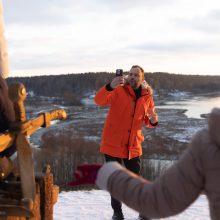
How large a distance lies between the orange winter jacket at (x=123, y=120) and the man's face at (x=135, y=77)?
0.05 meters

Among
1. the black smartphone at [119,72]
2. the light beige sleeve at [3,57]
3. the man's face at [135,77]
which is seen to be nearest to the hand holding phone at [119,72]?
the black smartphone at [119,72]

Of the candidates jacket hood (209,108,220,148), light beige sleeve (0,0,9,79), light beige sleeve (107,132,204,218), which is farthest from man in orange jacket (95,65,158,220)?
jacket hood (209,108,220,148)

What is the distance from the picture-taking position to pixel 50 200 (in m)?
2.49

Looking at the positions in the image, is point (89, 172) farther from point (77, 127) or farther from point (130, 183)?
point (77, 127)

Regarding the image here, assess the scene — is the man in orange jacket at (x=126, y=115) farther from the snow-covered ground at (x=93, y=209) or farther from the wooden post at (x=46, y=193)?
the wooden post at (x=46, y=193)

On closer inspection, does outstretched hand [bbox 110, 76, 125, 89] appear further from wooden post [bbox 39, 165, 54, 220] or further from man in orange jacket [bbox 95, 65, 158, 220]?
wooden post [bbox 39, 165, 54, 220]

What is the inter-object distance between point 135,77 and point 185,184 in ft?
8.26

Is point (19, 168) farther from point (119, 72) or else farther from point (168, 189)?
point (119, 72)

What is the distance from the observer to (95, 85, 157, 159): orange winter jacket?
3.68 meters

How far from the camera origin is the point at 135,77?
366 centimetres

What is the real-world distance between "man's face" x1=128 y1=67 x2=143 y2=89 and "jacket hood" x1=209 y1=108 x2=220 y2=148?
8.18 ft

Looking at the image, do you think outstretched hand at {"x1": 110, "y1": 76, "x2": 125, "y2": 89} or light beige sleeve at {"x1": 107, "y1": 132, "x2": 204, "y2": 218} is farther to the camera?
outstretched hand at {"x1": 110, "y1": 76, "x2": 125, "y2": 89}

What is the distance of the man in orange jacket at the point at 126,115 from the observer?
3670 millimetres

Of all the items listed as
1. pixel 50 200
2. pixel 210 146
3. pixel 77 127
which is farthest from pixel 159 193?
pixel 77 127
